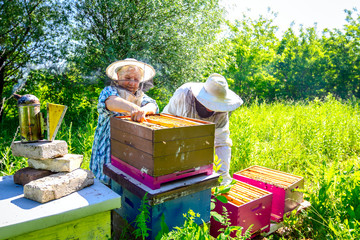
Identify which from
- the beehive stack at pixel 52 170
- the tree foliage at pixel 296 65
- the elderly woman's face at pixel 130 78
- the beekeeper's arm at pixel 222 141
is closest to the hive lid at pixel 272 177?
the beekeeper's arm at pixel 222 141

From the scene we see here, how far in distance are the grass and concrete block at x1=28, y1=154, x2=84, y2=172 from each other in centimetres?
135

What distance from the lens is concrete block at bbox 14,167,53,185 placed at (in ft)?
5.21

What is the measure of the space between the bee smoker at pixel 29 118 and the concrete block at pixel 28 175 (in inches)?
7.7

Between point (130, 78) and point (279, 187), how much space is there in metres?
2.00

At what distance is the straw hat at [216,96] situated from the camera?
2729mm

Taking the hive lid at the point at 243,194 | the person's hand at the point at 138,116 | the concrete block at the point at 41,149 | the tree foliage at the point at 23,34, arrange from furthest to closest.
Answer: the tree foliage at the point at 23,34, the hive lid at the point at 243,194, the person's hand at the point at 138,116, the concrete block at the point at 41,149

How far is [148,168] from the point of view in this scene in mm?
1619

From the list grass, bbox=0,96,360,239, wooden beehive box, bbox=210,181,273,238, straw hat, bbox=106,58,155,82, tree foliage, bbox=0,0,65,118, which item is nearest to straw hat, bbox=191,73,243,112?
straw hat, bbox=106,58,155,82

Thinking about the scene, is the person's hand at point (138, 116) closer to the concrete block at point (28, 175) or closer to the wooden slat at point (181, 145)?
the wooden slat at point (181, 145)

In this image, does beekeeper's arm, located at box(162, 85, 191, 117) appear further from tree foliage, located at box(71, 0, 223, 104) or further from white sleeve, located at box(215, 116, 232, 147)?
tree foliage, located at box(71, 0, 223, 104)

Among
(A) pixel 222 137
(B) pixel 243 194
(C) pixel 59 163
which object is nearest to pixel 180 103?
(A) pixel 222 137

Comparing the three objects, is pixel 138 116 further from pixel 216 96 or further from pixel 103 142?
pixel 216 96

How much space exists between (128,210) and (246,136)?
2904 millimetres

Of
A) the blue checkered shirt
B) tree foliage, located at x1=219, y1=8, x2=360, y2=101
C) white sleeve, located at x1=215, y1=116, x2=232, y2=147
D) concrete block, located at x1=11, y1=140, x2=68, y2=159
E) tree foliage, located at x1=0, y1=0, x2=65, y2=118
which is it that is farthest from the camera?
tree foliage, located at x1=219, y1=8, x2=360, y2=101
